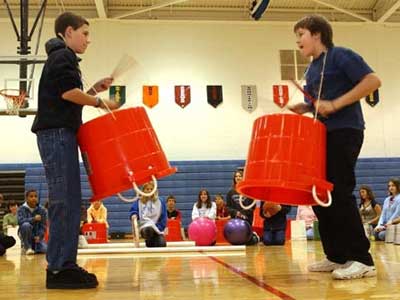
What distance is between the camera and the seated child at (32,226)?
599 centimetres

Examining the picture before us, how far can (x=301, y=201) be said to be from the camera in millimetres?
2771

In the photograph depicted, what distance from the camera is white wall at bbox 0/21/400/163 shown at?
11.6 metres

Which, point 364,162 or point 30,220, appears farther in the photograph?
point 364,162

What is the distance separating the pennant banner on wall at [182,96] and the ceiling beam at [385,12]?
499 centimetres

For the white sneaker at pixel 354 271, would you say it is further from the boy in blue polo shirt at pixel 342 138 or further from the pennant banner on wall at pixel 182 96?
the pennant banner on wall at pixel 182 96

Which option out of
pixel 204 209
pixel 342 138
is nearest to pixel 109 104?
pixel 342 138

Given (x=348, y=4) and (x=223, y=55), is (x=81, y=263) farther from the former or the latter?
(x=348, y=4)

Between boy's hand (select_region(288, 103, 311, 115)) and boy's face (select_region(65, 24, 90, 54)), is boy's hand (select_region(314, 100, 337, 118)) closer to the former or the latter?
boy's hand (select_region(288, 103, 311, 115))

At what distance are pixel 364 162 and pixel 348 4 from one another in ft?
12.7

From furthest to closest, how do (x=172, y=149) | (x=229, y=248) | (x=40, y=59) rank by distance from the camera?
(x=172, y=149), (x=40, y=59), (x=229, y=248)

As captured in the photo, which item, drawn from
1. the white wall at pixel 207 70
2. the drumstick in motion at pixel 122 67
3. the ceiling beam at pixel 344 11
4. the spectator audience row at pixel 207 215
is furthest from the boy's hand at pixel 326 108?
the ceiling beam at pixel 344 11

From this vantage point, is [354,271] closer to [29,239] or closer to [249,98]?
[29,239]

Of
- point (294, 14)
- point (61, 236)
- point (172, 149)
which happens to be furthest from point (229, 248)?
point (294, 14)

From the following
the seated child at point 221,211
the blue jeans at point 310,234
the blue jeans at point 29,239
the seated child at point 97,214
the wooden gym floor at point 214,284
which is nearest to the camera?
the wooden gym floor at point 214,284
